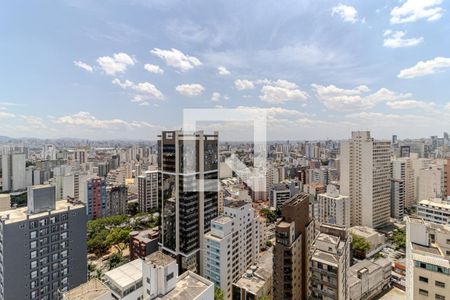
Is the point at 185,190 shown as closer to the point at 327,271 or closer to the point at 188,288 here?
the point at 188,288

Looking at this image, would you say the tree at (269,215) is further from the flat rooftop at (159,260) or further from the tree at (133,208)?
the flat rooftop at (159,260)

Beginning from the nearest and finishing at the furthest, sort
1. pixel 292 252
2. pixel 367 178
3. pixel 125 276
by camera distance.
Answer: pixel 125 276
pixel 292 252
pixel 367 178

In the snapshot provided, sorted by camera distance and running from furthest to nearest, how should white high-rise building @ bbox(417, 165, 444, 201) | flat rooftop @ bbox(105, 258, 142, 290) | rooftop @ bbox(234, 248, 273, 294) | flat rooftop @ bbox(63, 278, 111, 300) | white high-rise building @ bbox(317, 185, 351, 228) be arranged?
white high-rise building @ bbox(417, 165, 444, 201) < white high-rise building @ bbox(317, 185, 351, 228) < rooftop @ bbox(234, 248, 273, 294) < flat rooftop @ bbox(105, 258, 142, 290) < flat rooftop @ bbox(63, 278, 111, 300)

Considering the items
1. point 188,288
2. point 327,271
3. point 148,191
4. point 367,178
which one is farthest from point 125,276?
point 367,178

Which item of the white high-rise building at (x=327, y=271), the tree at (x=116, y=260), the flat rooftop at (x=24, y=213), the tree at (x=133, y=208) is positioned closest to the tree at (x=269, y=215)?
the tree at (x=116, y=260)

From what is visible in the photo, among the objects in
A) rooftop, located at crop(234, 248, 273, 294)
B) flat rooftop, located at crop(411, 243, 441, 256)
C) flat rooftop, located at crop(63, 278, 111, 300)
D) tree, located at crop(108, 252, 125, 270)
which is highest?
flat rooftop, located at crop(63, 278, 111, 300)

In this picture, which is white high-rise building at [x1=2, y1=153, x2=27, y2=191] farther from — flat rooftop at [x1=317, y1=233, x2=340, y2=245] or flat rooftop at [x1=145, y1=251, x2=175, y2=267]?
flat rooftop at [x1=317, y1=233, x2=340, y2=245]

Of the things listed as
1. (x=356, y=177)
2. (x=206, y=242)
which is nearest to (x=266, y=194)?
(x=356, y=177)

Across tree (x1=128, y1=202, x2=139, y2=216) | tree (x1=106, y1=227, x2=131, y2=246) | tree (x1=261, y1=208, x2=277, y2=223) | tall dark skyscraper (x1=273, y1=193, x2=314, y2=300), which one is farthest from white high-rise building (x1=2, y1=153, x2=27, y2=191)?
tall dark skyscraper (x1=273, y1=193, x2=314, y2=300)
